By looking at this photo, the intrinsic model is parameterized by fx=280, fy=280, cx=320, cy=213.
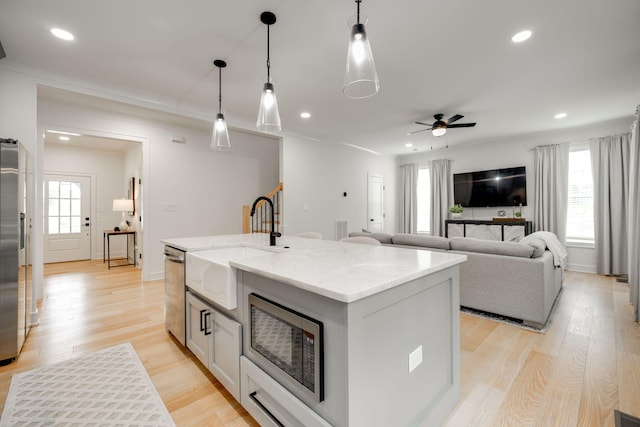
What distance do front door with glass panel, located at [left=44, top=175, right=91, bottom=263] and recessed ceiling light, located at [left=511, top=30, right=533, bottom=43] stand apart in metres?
8.08

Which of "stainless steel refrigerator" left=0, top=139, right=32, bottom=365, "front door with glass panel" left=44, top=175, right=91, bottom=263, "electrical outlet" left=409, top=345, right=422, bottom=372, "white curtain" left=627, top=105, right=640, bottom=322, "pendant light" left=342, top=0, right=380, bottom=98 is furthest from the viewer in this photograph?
"front door with glass panel" left=44, top=175, right=91, bottom=263

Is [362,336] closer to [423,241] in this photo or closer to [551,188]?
[423,241]

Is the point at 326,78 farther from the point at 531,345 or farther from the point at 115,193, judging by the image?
the point at 115,193

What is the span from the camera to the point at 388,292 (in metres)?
1.16

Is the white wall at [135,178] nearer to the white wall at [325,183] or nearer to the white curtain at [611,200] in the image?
the white wall at [325,183]

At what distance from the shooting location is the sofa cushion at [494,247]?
2736 mm

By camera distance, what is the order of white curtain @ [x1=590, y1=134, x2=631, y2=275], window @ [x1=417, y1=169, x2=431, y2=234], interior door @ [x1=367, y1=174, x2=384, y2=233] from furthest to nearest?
window @ [x1=417, y1=169, x2=431, y2=234]
interior door @ [x1=367, y1=174, x2=384, y2=233]
white curtain @ [x1=590, y1=134, x2=631, y2=275]

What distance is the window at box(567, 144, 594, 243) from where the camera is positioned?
16.6 ft

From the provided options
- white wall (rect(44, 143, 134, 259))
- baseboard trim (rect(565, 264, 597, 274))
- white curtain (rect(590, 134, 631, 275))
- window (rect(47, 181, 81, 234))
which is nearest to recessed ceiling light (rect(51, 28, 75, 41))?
white wall (rect(44, 143, 134, 259))

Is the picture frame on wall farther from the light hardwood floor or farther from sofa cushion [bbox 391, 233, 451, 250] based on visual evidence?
sofa cushion [bbox 391, 233, 451, 250]

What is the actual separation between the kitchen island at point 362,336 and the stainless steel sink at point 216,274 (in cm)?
5

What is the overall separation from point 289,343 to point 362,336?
378mm

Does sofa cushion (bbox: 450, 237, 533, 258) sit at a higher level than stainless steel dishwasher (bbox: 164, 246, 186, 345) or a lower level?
higher

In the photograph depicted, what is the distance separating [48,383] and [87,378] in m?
0.22
